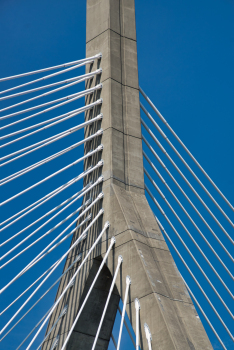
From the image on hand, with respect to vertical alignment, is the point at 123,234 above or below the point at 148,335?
above

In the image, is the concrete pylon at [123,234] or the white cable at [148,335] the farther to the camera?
the concrete pylon at [123,234]

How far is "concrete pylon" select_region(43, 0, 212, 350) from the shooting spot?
11.0 metres

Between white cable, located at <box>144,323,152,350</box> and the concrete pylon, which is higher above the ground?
the concrete pylon

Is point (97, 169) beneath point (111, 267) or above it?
above

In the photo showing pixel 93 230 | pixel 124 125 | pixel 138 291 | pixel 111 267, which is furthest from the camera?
pixel 124 125

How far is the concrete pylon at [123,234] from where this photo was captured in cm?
1098

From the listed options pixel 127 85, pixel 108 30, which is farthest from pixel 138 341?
pixel 108 30

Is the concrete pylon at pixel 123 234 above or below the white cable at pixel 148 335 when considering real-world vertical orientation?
above

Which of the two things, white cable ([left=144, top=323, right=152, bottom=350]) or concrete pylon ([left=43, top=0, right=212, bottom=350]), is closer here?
white cable ([left=144, top=323, right=152, bottom=350])

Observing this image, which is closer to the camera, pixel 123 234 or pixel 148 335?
pixel 148 335

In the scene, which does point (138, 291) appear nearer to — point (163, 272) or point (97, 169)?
point (163, 272)

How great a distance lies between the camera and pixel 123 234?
12.0 meters

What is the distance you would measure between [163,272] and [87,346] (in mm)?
2689

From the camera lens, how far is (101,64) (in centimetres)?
1452
